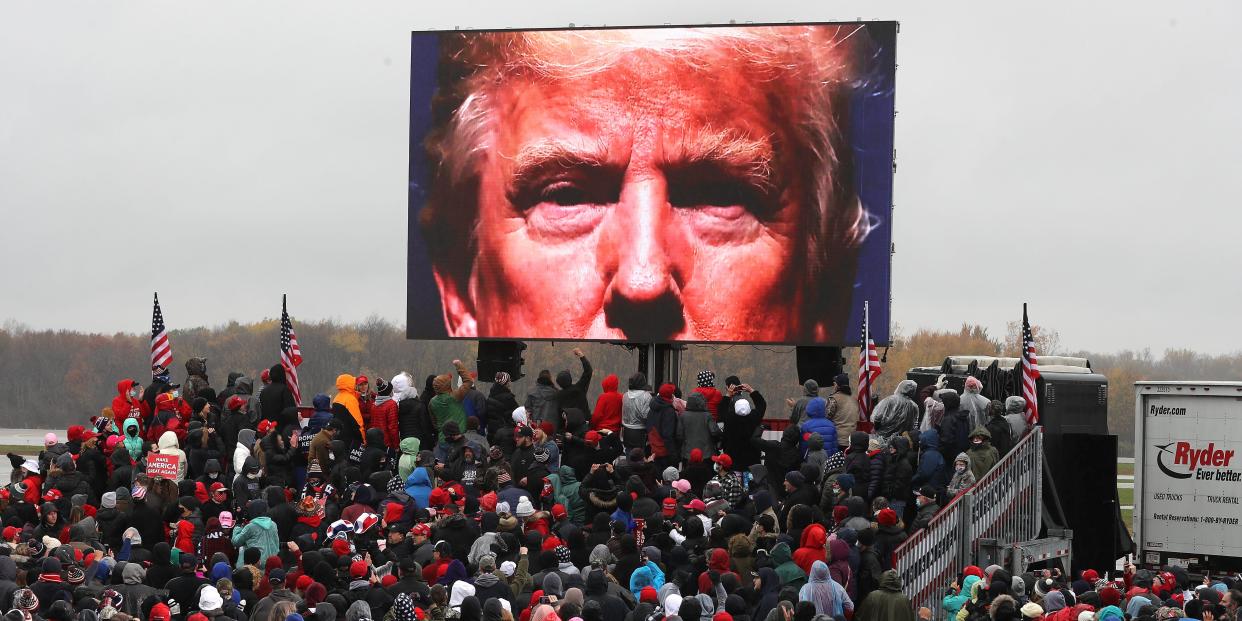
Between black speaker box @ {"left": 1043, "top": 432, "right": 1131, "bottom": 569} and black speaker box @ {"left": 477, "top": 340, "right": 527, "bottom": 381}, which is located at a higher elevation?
black speaker box @ {"left": 477, "top": 340, "right": 527, "bottom": 381}

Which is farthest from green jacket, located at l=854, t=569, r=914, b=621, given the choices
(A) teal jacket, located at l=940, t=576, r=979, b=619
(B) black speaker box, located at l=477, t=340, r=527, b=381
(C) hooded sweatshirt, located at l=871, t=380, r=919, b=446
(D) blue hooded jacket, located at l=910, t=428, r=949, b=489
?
(B) black speaker box, located at l=477, t=340, r=527, b=381

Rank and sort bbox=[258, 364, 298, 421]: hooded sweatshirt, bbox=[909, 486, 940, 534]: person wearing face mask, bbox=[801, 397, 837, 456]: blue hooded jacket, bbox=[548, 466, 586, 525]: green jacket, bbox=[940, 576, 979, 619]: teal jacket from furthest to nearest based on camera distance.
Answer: bbox=[258, 364, 298, 421]: hooded sweatshirt
bbox=[801, 397, 837, 456]: blue hooded jacket
bbox=[548, 466, 586, 525]: green jacket
bbox=[909, 486, 940, 534]: person wearing face mask
bbox=[940, 576, 979, 619]: teal jacket

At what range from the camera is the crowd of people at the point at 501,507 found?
14.5 m

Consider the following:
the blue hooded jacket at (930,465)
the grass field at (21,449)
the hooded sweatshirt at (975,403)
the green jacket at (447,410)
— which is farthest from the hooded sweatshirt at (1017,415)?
the grass field at (21,449)

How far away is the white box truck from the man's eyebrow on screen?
6315 mm

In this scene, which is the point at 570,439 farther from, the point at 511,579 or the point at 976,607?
the point at 976,607

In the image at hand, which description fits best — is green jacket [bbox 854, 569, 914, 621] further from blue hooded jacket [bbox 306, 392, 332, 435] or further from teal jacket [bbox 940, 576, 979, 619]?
blue hooded jacket [bbox 306, 392, 332, 435]

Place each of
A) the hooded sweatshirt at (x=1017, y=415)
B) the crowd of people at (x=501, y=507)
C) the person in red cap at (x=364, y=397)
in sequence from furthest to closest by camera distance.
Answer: the person in red cap at (x=364, y=397), the hooded sweatshirt at (x=1017, y=415), the crowd of people at (x=501, y=507)

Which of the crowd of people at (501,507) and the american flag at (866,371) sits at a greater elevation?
the american flag at (866,371)

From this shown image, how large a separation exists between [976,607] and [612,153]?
11.7 meters

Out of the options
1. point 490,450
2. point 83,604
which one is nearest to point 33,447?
point 490,450

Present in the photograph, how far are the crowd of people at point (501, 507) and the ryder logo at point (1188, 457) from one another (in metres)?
2.24

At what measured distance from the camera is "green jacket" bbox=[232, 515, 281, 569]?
1686 cm

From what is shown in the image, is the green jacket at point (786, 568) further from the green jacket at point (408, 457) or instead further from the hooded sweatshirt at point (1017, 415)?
the green jacket at point (408, 457)
